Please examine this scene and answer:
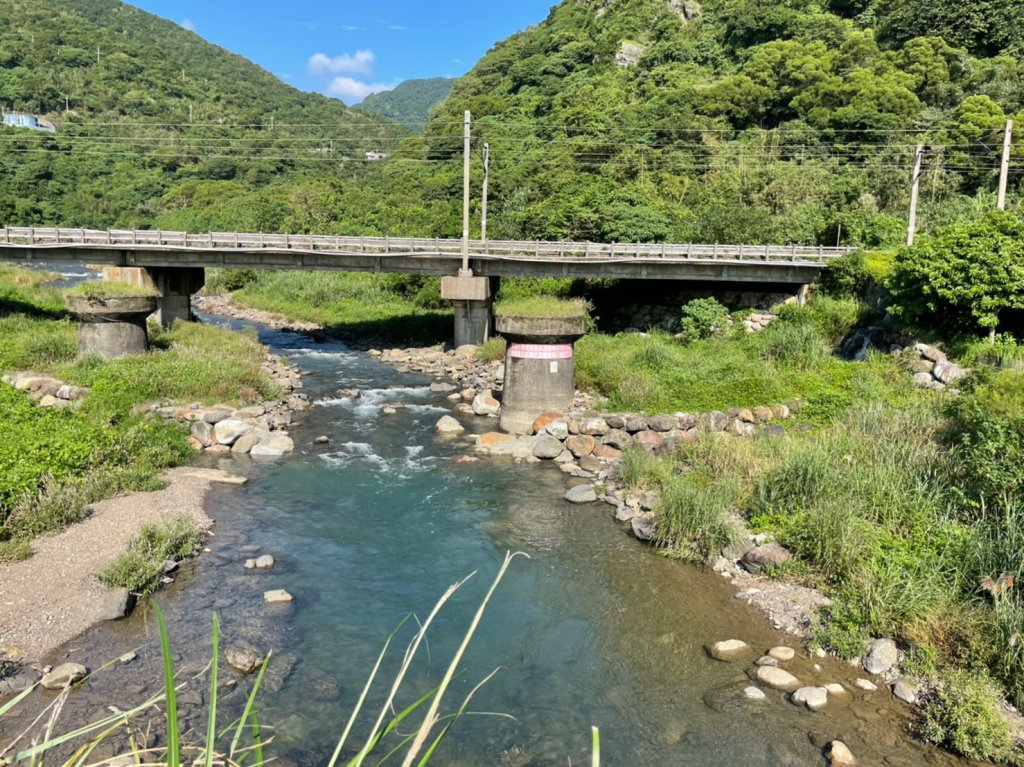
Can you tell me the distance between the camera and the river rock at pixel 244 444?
20531 mm

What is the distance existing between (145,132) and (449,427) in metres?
112

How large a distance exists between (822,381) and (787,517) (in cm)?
941

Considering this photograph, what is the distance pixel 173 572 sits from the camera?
1298 cm

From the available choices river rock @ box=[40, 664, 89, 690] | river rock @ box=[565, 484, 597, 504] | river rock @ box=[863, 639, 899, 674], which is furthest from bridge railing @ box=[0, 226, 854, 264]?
river rock @ box=[40, 664, 89, 690]

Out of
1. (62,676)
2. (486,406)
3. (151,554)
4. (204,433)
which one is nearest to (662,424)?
(486,406)

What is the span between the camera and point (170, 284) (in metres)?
37.9

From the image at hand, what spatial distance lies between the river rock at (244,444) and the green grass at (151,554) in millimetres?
6069

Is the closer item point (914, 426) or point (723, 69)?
point (914, 426)

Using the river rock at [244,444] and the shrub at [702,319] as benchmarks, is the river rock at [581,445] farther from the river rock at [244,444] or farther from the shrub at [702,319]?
the shrub at [702,319]

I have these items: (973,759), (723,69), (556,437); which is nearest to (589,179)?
(723,69)

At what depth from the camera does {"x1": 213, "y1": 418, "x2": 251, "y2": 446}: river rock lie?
20.7 metres

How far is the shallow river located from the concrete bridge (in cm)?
1837

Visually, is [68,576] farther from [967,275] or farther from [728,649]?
[967,275]

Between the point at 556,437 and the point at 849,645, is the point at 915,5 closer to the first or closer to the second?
the point at 556,437
